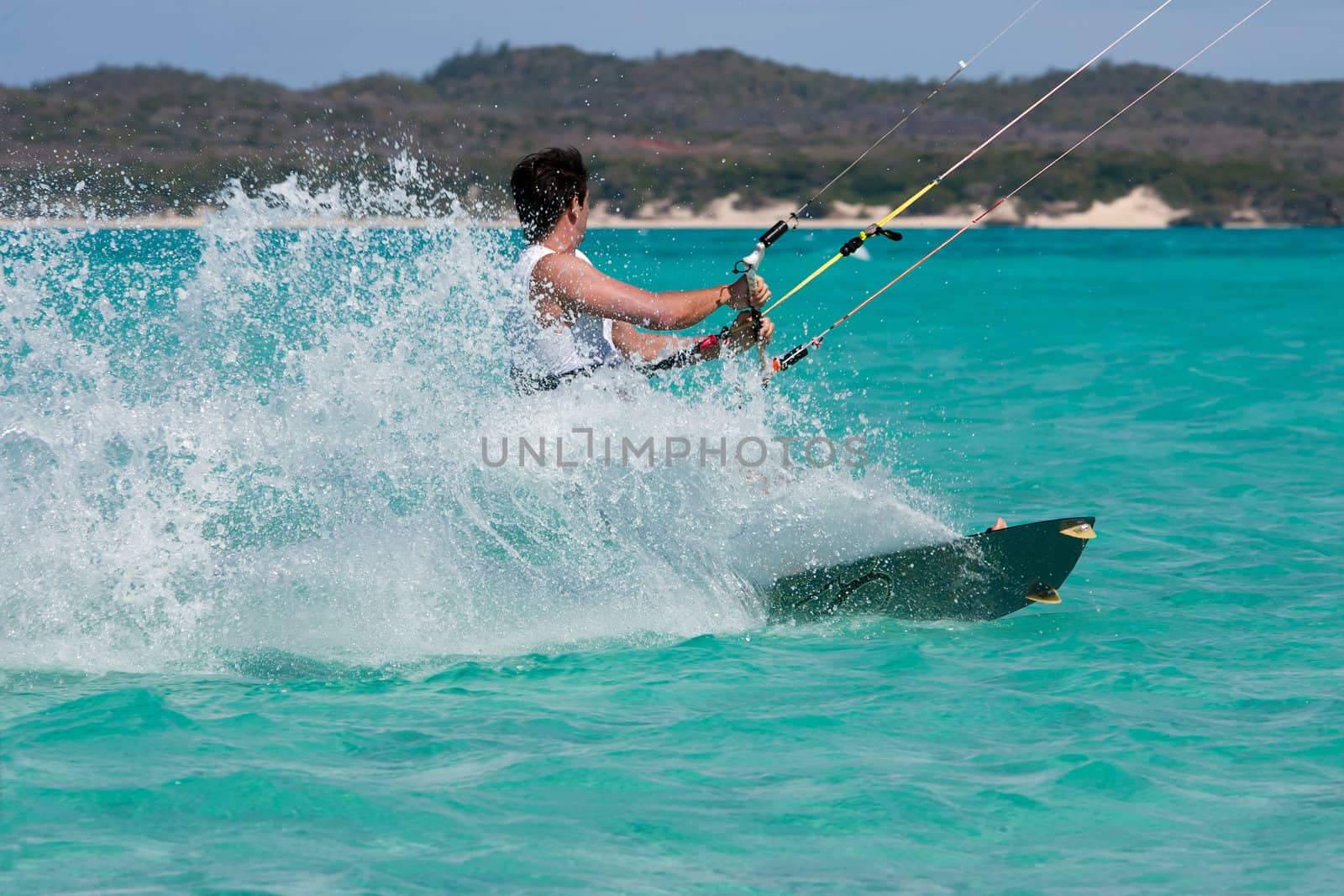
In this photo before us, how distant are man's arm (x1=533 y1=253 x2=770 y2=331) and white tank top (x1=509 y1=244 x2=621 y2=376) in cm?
16

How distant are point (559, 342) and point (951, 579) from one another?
2.13 m

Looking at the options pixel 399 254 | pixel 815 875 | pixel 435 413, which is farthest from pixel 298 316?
pixel 815 875

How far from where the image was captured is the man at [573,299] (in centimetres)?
557

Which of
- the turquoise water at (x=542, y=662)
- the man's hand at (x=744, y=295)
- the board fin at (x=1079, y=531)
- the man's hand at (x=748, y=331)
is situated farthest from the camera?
Answer: the board fin at (x=1079, y=531)

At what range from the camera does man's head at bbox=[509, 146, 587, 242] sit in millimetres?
5805

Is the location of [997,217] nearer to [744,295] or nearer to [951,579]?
[951,579]

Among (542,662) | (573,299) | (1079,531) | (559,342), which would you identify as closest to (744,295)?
(573,299)

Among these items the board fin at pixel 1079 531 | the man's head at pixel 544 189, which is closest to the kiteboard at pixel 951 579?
the board fin at pixel 1079 531

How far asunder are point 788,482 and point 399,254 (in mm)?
2735

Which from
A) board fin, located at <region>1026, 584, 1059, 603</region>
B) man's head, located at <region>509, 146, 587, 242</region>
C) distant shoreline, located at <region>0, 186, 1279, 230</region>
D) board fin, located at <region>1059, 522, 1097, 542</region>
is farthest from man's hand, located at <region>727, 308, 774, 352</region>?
distant shoreline, located at <region>0, 186, 1279, 230</region>

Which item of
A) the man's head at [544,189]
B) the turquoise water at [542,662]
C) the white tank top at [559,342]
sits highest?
the man's head at [544,189]

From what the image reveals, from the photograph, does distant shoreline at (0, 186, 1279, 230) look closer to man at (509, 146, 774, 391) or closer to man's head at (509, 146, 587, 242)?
man at (509, 146, 774, 391)

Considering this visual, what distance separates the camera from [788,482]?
652 centimetres

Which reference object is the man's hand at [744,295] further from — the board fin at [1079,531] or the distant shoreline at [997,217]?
the distant shoreline at [997,217]
